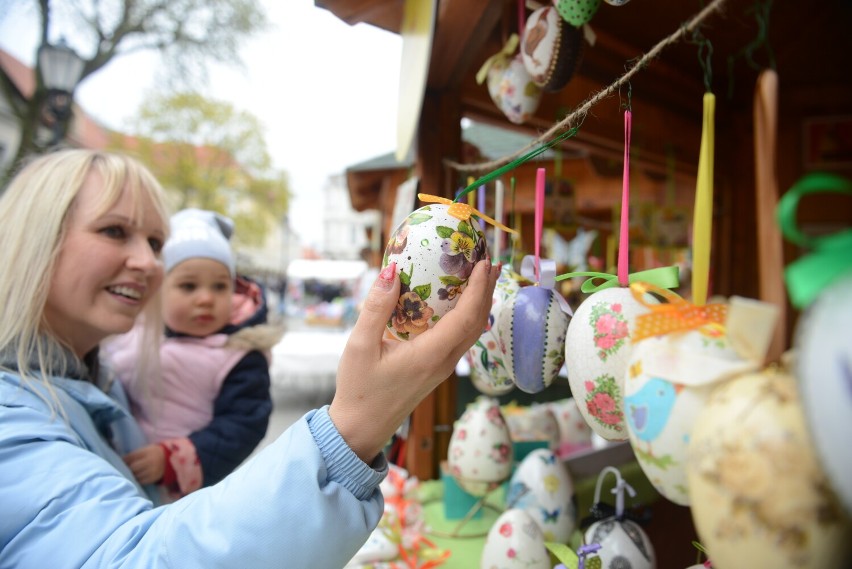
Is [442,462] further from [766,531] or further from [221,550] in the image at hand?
[766,531]

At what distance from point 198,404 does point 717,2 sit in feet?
4.98

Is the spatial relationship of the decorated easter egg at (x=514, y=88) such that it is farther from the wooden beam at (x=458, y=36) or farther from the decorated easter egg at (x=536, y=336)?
the decorated easter egg at (x=536, y=336)

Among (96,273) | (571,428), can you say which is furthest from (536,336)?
(571,428)

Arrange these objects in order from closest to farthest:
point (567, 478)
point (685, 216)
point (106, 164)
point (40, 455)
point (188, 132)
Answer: point (40, 455)
point (106, 164)
point (567, 478)
point (685, 216)
point (188, 132)

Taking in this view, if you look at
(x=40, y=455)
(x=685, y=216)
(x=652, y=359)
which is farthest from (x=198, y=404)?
(x=685, y=216)

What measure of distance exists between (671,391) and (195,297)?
57.6 inches

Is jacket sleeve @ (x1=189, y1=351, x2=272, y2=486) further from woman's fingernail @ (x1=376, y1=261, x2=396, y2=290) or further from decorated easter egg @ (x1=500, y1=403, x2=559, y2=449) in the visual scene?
woman's fingernail @ (x1=376, y1=261, x2=396, y2=290)

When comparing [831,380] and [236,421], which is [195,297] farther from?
[831,380]

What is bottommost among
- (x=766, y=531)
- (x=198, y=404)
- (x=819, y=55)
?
(x=198, y=404)

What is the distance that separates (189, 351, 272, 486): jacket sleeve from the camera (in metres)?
1.32

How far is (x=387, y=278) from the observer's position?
1.92 feet

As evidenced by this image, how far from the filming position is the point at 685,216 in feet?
8.06

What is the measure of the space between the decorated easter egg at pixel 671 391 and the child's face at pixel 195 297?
1386 millimetres

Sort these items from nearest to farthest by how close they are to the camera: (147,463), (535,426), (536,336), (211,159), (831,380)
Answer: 1. (831,380)
2. (536,336)
3. (147,463)
4. (535,426)
5. (211,159)
